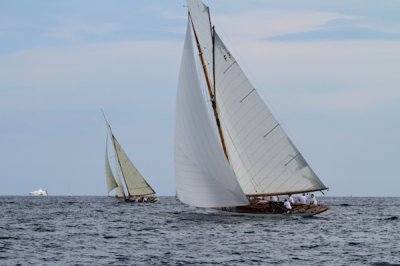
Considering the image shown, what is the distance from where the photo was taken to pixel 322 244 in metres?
44.4

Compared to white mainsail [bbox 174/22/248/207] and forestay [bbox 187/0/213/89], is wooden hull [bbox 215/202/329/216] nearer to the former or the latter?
white mainsail [bbox 174/22/248/207]

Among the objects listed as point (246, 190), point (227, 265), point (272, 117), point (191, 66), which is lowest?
point (227, 265)

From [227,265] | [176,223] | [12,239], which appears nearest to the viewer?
[227,265]

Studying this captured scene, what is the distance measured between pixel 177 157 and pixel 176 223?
638cm

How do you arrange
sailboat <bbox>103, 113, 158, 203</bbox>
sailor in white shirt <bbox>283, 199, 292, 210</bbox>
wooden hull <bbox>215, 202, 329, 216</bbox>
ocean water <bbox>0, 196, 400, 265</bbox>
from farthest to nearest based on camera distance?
sailboat <bbox>103, 113, 158, 203</bbox>, wooden hull <bbox>215, 202, 329, 216</bbox>, sailor in white shirt <bbox>283, 199, 292, 210</bbox>, ocean water <bbox>0, 196, 400, 265</bbox>

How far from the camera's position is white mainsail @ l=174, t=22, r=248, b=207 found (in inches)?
2210

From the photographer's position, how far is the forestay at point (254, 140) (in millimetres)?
58250

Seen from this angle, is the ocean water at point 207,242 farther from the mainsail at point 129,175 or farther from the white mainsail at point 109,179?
the white mainsail at point 109,179

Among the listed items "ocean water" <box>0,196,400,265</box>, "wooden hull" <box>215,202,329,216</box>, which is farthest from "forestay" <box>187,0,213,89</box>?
"ocean water" <box>0,196,400,265</box>

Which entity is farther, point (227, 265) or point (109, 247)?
→ point (109, 247)

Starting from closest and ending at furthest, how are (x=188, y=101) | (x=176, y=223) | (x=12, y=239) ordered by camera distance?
(x=12, y=239), (x=188, y=101), (x=176, y=223)

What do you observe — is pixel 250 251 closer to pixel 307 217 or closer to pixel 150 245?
pixel 150 245

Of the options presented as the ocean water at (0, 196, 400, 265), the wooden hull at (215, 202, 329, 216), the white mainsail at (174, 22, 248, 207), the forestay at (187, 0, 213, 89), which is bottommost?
the ocean water at (0, 196, 400, 265)

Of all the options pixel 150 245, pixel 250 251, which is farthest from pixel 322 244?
pixel 150 245
